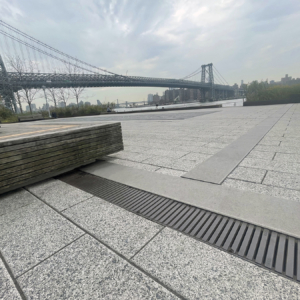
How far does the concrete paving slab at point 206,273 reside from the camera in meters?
1.18

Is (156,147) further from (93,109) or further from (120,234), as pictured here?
(93,109)

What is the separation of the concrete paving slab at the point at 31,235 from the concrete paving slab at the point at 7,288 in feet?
0.18

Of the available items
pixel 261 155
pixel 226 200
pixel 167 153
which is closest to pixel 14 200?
pixel 226 200

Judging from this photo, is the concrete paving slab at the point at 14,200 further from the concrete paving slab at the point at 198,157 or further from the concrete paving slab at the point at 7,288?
the concrete paving slab at the point at 198,157

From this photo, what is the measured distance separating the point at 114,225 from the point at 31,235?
80 cm

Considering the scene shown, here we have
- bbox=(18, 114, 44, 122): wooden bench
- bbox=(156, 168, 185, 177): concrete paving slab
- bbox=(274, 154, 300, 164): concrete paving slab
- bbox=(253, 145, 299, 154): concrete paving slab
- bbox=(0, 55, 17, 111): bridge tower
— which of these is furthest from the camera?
bbox=(0, 55, 17, 111): bridge tower

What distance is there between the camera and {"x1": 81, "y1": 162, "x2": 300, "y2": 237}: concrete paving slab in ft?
5.93

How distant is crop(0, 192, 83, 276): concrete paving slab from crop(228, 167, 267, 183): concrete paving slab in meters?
2.27

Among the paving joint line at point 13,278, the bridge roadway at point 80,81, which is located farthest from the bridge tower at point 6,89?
the paving joint line at point 13,278

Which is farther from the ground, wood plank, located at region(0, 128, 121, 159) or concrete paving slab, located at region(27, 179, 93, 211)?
wood plank, located at region(0, 128, 121, 159)

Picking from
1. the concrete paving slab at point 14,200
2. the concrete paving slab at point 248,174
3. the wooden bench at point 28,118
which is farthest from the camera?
the wooden bench at point 28,118

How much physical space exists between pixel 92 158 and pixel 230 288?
3044 mm

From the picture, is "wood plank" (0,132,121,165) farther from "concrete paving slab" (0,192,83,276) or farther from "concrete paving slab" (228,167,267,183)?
"concrete paving slab" (228,167,267,183)

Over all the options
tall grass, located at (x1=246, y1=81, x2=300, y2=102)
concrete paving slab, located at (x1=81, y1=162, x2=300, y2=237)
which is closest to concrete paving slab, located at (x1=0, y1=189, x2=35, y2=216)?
concrete paving slab, located at (x1=81, y1=162, x2=300, y2=237)
